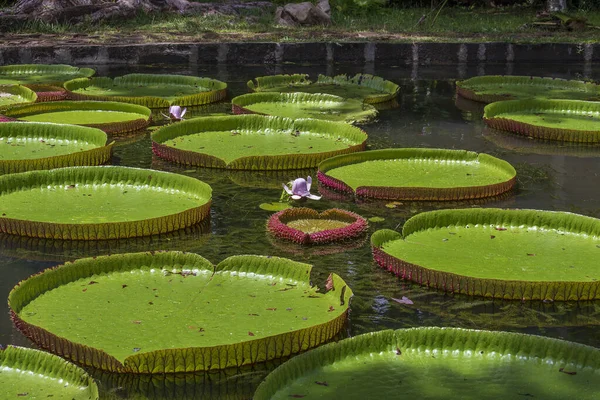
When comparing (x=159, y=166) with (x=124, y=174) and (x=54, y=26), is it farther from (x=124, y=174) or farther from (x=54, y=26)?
(x=54, y=26)

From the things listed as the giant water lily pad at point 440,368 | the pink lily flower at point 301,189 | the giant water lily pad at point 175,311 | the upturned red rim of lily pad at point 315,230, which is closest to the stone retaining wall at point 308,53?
the pink lily flower at point 301,189

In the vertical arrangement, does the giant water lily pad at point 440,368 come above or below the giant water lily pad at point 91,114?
below

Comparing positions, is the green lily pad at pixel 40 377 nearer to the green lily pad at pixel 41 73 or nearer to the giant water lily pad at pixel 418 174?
the giant water lily pad at pixel 418 174

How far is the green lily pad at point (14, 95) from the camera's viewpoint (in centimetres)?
782

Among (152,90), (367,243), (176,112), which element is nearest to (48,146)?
(176,112)

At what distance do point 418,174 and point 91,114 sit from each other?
3.00m

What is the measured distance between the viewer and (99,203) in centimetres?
499

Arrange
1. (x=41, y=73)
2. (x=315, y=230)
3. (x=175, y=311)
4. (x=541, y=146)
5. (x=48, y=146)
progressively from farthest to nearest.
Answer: (x=41, y=73)
(x=541, y=146)
(x=48, y=146)
(x=315, y=230)
(x=175, y=311)

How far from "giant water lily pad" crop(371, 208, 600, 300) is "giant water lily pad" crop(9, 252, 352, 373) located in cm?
57

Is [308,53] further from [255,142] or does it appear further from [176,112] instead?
[255,142]

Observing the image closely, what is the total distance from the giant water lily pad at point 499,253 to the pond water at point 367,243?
72 millimetres

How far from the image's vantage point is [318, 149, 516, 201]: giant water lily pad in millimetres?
5281

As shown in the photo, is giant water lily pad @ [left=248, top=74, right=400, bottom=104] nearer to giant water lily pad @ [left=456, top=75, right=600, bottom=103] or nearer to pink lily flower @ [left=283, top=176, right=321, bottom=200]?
giant water lily pad @ [left=456, top=75, right=600, bottom=103]

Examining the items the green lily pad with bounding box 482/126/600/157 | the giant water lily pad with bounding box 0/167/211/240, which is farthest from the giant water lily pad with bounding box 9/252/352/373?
the green lily pad with bounding box 482/126/600/157
